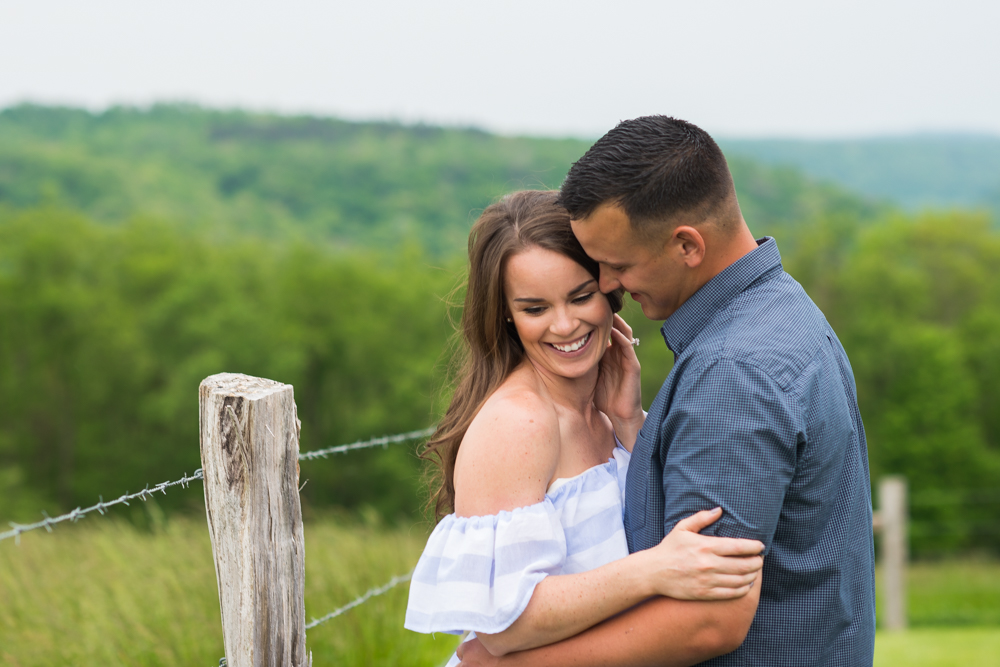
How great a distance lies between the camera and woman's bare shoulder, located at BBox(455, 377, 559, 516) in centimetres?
181

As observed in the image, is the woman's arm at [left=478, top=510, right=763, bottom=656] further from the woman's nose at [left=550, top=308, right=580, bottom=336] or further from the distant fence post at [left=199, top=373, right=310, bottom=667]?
the woman's nose at [left=550, top=308, right=580, bottom=336]

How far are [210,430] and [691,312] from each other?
1076 millimetres

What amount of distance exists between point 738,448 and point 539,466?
19.3 inches

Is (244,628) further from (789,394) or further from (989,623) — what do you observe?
(989,623)

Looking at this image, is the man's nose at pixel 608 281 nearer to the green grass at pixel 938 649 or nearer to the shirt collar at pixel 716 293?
the shirt collar at pixel 716 293

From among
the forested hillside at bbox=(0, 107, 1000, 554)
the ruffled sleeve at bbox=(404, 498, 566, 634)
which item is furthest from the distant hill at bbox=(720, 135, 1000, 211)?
the ruffled sleeve at bbox=(404, 498, 566, 634)

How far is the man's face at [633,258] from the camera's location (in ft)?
5.86

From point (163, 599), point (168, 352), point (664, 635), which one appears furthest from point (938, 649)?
point (168, 352)

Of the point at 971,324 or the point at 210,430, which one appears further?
the point at 971,324

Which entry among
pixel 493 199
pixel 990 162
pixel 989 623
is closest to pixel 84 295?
pixel 989 623

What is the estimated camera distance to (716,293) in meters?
1.80

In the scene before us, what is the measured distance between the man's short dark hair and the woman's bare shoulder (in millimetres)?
495

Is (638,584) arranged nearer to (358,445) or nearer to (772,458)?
(772,458)

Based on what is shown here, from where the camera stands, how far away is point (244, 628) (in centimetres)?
184
